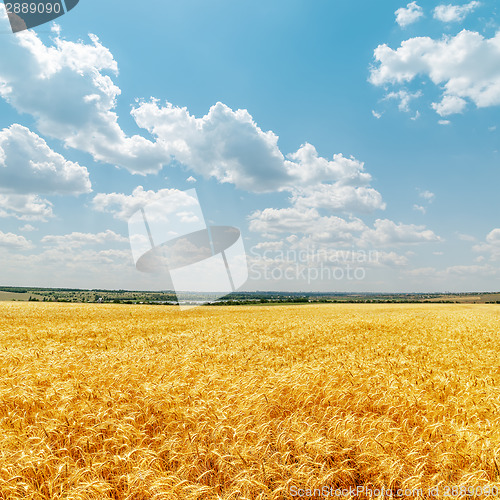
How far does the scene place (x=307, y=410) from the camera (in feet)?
15.6

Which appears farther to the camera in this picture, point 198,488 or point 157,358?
point 157,358

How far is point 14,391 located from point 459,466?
6.52m

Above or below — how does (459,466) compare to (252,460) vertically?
below

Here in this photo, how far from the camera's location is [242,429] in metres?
3.84

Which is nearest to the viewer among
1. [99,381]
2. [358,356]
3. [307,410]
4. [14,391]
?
[307,410]

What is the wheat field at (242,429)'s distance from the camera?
9.97ft

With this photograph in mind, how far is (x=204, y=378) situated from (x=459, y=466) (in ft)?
12.9

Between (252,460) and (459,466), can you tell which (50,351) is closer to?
(252,460)

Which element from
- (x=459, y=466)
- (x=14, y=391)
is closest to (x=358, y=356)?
(x=459, y=466)

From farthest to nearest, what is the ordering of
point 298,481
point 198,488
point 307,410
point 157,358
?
point 157,358 < point 307,410 < point 298,481 < point 198,488

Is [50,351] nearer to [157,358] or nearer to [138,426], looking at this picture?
[157,358]

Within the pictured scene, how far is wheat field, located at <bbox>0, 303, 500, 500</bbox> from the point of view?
9.97ft

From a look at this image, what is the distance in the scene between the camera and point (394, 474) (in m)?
3.12

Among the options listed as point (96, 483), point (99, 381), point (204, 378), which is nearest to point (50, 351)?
point (99, 381)
